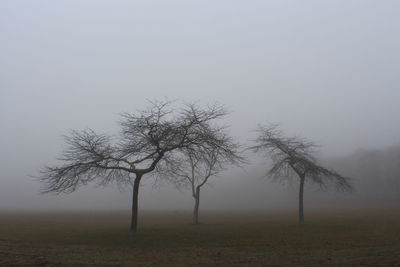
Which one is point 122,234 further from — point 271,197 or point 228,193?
point 228,193

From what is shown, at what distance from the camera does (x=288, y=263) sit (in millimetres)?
13406

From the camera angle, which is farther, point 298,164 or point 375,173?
point 375,173

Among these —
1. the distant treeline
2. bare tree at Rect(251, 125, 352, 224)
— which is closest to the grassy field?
bare tree at Rect(251, 125, 352, 224)

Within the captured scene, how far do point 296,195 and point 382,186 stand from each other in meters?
33.5

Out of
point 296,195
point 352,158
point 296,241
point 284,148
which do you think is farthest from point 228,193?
point 296,241

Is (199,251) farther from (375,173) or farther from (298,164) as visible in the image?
(375,173)

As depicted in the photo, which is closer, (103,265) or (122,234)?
(103,265)

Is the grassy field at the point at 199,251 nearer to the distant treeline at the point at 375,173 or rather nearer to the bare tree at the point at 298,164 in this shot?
the bare tree at the point at 298,164

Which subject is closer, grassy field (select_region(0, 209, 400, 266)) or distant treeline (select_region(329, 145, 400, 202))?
grassy field (select_region(0, 209, 400, 266))

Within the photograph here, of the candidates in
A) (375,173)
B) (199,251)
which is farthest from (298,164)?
(375,173)

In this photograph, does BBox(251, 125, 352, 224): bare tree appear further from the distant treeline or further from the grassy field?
the distant treeline

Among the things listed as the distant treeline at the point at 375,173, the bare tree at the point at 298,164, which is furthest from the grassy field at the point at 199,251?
the distant treeline at the point at 375,173

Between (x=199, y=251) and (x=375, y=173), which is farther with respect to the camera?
(x=375, y=173)

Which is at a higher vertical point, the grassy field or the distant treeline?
the distant treeline
